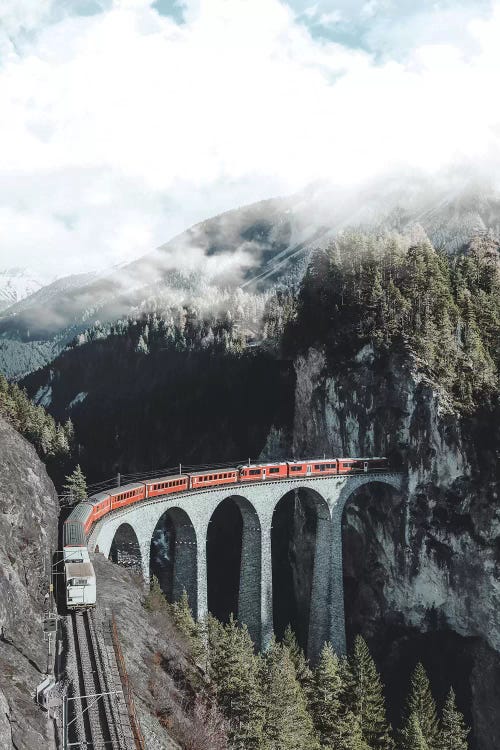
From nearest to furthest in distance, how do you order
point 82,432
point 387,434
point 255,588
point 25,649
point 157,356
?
point 25,649 → point 255,588 → point 387,434 → point 82,432 → point 157,356

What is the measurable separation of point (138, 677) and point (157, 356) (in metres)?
135

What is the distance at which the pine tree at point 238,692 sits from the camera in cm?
2706

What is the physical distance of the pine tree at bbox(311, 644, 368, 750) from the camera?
3328cm

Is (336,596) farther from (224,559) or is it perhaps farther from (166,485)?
(224,559)

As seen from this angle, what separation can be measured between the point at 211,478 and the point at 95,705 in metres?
28.9

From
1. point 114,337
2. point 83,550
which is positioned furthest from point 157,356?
point 83,550

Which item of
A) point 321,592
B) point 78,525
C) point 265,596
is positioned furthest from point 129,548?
point 321,592

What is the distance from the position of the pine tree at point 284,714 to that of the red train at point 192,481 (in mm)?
12754

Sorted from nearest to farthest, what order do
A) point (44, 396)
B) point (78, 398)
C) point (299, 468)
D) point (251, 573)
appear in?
point (251, 573), point (299, 468), point (78, 398), point (44, 396)

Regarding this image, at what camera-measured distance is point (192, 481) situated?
159ft

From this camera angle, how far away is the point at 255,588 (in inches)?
2071

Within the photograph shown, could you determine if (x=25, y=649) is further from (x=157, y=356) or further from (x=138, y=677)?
(x=157, y=356)

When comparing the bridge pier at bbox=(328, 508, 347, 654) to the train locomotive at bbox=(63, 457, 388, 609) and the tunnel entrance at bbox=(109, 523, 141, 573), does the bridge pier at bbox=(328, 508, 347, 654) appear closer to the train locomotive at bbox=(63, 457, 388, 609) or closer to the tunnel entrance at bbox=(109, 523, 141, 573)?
the train locomotive at bbox=(63, 457, 388, 609)

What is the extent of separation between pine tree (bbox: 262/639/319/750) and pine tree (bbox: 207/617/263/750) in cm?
65
